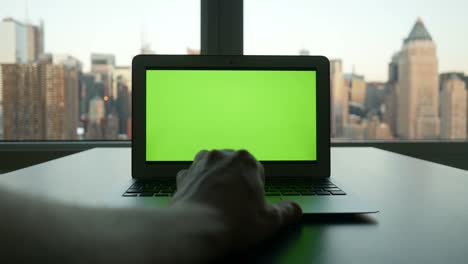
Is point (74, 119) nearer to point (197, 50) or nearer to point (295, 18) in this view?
point (197, 50)

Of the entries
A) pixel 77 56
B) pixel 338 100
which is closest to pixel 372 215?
pixel 338 100

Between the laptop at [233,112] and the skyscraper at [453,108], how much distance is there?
150 centimetres

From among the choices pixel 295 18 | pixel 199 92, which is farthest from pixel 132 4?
pixel 199 92

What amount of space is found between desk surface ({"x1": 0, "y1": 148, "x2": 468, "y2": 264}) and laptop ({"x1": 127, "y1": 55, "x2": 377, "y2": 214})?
4.0 inches

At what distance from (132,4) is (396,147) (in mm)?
1558

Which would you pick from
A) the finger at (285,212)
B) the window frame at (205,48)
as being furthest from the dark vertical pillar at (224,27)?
the finger at (285,212)

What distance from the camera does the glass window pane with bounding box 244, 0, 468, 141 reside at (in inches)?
83.0

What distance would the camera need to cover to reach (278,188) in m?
0.80

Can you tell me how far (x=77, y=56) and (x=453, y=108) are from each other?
6.59 feet

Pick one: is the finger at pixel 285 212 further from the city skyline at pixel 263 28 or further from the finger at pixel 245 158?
the city skyline at pixel 263 28

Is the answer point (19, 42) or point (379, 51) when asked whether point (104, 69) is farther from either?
point (379, 51)

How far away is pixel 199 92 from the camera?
98cm

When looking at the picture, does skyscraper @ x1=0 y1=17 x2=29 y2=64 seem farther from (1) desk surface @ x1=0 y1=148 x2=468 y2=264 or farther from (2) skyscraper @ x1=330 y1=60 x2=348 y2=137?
(2) skyscraper @ x1=330 y1=60 x2=348 y2=137

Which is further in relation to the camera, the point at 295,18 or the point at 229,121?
the point at 295,18
